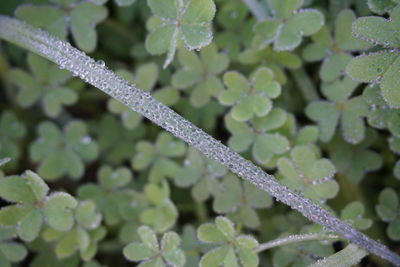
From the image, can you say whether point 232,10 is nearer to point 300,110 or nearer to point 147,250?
point 300,110

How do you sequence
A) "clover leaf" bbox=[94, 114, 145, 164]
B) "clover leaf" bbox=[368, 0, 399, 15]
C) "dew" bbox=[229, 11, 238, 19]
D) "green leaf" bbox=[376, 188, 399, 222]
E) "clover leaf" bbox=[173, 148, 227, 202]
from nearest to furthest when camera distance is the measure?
"clover leaf" bbox=[368, 0, 399, 15] < "green leaf" bbox=[376, 188, 399, 222] < "clover leaf" bbox=[173, 148, 227, 202] < "dew" bbox=[229, 11, 238, 19] < "clover leaf" bbox=[94, 114, 145, 164]

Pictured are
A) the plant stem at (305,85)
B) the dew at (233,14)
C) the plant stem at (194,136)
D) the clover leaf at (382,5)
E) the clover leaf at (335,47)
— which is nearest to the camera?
the plant stem at (194,136)

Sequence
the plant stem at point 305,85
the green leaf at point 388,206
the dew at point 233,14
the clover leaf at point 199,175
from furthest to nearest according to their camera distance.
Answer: the dew at point 233,14, the plant stem at point 305,85, the clover leaf at point 199,175, the green leaf at point 388,206

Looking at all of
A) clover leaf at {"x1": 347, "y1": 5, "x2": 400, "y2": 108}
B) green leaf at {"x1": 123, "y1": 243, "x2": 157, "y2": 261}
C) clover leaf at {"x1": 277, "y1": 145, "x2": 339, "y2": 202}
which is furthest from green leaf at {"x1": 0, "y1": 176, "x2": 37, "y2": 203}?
clover leaf at {"x1": 347, "y1": 5, "x2": 400, "y2": 108}

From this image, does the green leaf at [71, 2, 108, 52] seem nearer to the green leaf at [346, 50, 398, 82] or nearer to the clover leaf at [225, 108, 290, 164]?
the clover leaf at [225, 108, 290, 164]

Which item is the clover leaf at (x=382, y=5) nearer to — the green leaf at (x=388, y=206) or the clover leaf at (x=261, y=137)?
the clover leaf at (x=261, y=137)

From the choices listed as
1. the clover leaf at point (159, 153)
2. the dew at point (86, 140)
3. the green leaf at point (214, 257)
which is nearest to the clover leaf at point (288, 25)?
the clover leaf at point (159, 153)
